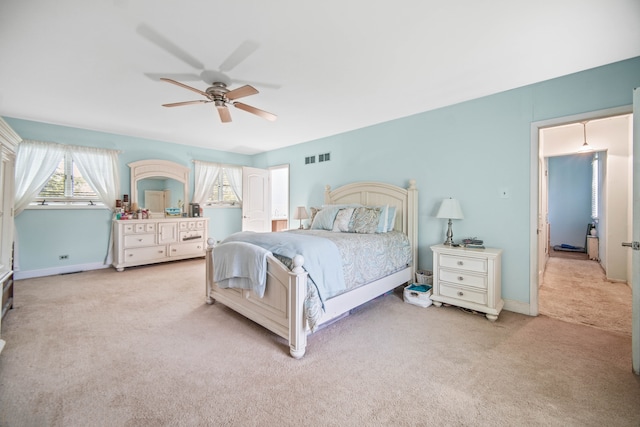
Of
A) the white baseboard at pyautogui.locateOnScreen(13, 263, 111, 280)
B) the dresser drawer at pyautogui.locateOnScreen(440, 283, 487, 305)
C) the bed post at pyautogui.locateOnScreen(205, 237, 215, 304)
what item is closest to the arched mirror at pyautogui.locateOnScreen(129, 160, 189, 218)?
the white baseboard at pyautogui.locateOnScreen(13, 263, 111, 280)

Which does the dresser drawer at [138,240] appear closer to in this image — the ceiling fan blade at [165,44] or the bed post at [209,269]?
the bed post at [209,269]

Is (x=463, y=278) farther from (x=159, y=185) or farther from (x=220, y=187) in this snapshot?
(x=159, y=185)

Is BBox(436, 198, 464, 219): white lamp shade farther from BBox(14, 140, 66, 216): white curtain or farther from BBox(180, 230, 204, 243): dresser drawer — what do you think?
BBox(14, 140, 66, 216): white curtain

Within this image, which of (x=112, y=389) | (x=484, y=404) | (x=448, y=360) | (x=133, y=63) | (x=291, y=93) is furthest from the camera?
(x=291, y=93)

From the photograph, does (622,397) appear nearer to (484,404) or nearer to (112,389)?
(484,404)

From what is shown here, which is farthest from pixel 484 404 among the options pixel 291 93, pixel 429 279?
pixel 291 93

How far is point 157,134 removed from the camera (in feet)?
16.3

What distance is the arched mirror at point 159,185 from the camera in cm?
514

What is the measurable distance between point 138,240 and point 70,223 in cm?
107

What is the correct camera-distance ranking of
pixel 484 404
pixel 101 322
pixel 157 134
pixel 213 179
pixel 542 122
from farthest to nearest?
pixel 213 179 → pixel 157 134 → pixel 542 122 → pixel 101 322 → pixel 484 404

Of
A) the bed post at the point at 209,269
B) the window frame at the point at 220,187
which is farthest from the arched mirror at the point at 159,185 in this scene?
the bed post at the point at 209,269

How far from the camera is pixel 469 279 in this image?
2.89 meters

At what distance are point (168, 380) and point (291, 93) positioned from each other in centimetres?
299

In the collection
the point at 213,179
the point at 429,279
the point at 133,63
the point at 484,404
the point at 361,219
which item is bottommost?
the point at 484,404
